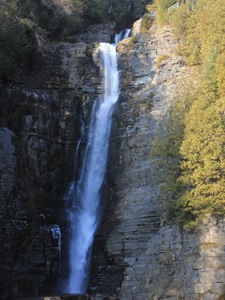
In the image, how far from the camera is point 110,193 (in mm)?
21094

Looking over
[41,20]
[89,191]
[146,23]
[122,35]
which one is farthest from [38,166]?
[122,35]

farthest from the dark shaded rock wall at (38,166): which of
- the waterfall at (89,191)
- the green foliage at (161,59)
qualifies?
the green foliage at (161,59)

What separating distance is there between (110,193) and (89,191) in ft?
4.01

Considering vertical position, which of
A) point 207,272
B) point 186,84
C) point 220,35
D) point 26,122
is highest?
point 220,35

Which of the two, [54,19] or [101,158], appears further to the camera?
[54,19]

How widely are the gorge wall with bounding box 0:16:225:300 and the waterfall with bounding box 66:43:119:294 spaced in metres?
0.48

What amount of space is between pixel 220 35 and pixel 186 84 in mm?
3172

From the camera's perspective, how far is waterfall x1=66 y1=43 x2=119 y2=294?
18859 millimetres

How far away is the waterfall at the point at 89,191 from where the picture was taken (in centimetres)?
1886

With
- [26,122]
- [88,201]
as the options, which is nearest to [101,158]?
[88,201]

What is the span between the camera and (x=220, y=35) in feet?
67.6

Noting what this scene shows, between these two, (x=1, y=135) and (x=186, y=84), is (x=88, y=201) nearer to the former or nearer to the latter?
(x=1, y=135)

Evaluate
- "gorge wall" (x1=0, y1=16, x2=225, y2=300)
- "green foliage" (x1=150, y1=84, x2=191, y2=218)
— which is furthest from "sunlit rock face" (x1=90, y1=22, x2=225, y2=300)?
"green foliage" (x1=150, y1=84, x2=191, y2=218)

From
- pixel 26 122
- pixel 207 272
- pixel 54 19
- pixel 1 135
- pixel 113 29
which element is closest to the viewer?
pixel 207 272
